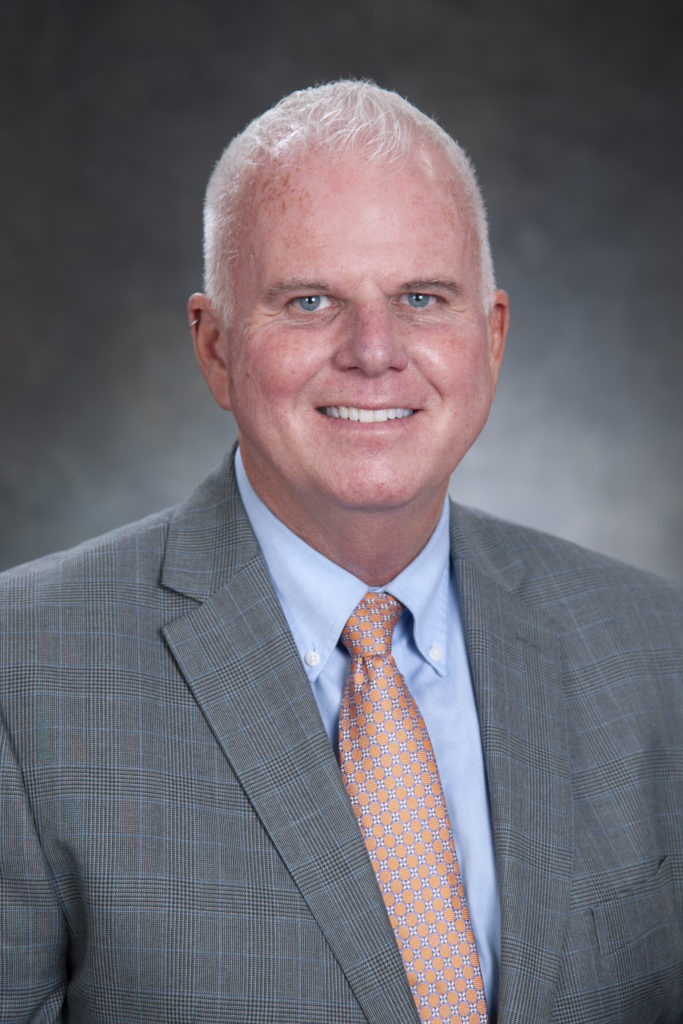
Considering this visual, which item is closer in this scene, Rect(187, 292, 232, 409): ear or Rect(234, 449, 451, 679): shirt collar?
Rect(234, 449, 451, 679): shirt collar

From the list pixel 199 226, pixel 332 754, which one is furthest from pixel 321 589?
pixel 199 226

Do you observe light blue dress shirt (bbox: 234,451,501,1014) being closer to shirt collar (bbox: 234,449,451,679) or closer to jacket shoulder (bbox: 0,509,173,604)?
shirt collar (bbox: 234,449,451,679)

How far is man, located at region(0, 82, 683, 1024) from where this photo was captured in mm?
1988

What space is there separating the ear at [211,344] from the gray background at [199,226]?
2.09 m

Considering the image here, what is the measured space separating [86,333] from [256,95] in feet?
3.33

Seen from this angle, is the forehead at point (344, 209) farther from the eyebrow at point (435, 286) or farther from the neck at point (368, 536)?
the neck at point (368, 536)

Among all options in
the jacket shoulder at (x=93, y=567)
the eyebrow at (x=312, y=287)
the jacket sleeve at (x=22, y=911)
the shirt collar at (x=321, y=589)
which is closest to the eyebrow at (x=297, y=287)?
the eyebrow at (x=312, y=287)

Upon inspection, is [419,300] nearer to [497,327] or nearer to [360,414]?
[360,414]

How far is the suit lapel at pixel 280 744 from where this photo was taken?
198 cm

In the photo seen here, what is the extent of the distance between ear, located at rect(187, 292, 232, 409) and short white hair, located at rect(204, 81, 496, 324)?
4cm

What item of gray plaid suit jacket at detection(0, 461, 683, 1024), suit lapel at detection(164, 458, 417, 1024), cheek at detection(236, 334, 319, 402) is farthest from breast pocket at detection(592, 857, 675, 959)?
cheek at detection(236, 334, 319, 402)

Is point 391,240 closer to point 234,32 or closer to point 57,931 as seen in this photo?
point 57,931

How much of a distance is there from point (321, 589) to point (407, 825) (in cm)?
44

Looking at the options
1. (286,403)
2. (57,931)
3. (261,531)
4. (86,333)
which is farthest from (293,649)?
(86,333)
